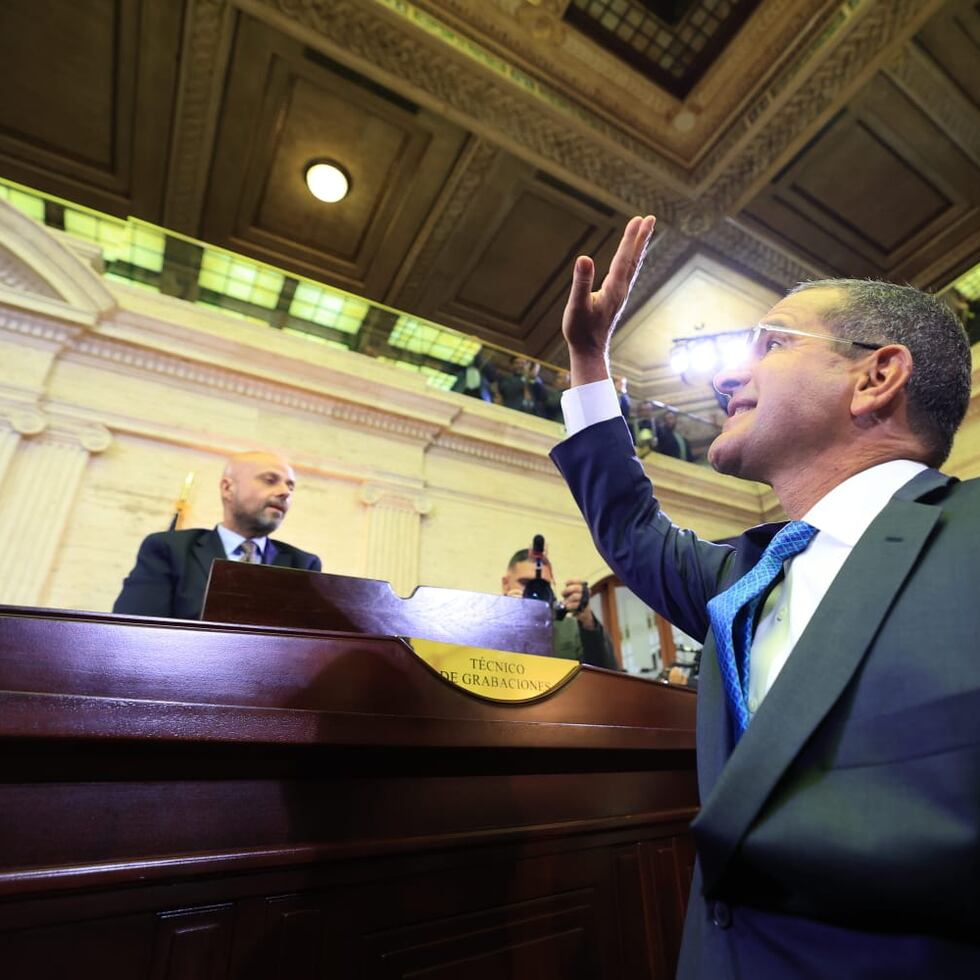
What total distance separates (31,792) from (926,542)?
3.63 feet

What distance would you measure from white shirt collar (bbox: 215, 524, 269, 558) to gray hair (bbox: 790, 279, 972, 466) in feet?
7.49

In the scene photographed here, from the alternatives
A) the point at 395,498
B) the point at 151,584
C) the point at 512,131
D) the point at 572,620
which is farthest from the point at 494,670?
the point at 512,131

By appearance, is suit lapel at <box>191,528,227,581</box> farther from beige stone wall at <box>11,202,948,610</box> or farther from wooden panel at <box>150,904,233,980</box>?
wooden panel at <box>150,904,233,980</box>

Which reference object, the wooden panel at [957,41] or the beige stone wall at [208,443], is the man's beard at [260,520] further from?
the wooden panel at [957,41]

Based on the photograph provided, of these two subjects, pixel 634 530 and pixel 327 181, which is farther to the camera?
pixel 327 181

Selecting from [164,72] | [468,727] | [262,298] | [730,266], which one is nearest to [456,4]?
[164,72]

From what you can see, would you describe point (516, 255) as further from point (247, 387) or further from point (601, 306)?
point (601, 306)

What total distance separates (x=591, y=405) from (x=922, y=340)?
57 cm

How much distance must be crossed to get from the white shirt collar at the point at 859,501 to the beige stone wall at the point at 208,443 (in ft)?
11.7

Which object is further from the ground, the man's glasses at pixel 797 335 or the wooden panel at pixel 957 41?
the wooden panel at pixel 957 41

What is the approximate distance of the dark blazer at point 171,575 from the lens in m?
2.23

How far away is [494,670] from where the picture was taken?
113 cm

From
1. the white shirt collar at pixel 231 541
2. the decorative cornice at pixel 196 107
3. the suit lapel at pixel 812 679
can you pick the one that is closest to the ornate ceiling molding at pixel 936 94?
the decorative cornice at pixel 196 107

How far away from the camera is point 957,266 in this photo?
6762 millimetres
